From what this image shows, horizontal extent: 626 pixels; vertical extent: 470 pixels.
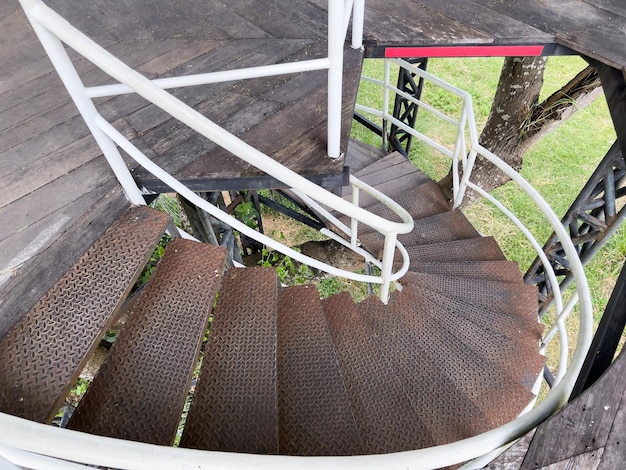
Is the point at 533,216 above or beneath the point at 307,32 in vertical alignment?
beneath

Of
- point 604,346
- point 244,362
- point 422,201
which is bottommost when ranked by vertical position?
point 422,201

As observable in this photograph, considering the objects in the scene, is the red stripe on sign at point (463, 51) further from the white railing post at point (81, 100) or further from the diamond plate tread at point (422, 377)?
the white railing post at point (81, 100)

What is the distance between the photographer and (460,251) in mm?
3992

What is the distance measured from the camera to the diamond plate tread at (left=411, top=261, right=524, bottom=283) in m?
3.60

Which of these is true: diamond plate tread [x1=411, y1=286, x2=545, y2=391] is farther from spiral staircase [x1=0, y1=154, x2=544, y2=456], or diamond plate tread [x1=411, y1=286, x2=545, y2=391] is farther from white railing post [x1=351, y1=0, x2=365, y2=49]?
white railing post [x1=351, y1=0, x2=365, y2=49]

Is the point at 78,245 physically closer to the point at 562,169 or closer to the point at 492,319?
the point at 492,319

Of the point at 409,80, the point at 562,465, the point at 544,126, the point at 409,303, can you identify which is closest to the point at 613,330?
the point at 562,465

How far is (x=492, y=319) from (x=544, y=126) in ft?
7.87

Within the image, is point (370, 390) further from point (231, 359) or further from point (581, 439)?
point (581, 439)

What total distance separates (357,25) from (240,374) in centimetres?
202

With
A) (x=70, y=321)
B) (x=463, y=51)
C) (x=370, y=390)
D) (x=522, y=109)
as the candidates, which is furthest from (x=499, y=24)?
(x=70, y=321)

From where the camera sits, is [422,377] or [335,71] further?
[422,377]

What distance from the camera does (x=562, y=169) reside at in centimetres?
646

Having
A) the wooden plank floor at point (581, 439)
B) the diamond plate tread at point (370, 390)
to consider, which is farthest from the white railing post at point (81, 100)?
the wooden plank floor at point (581, 439)
